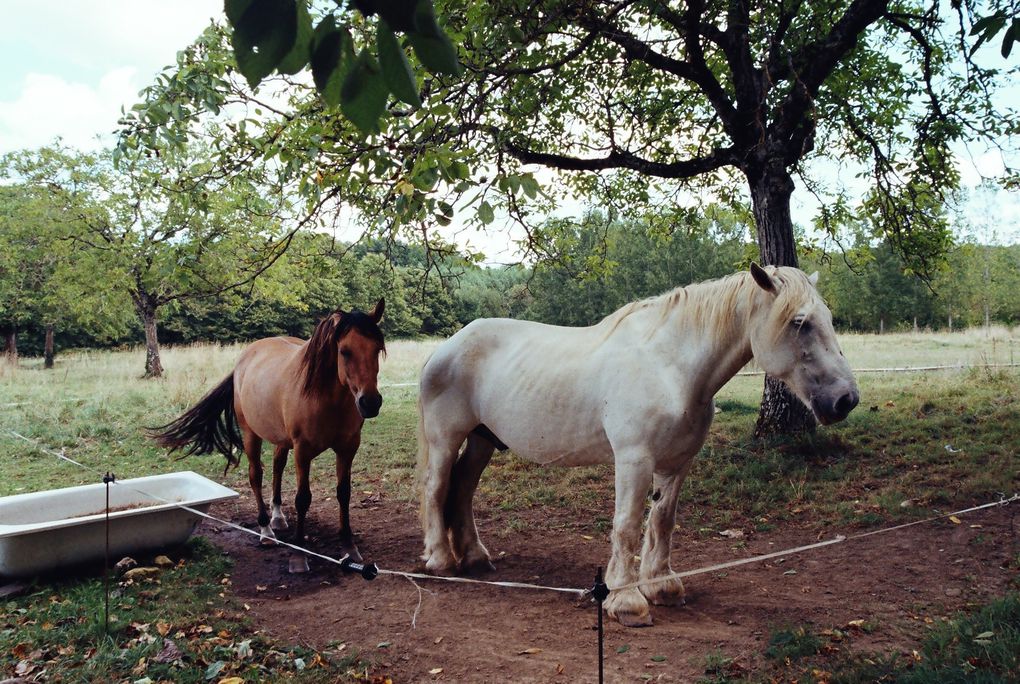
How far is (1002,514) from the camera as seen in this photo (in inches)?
172

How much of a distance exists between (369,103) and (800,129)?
656 cm

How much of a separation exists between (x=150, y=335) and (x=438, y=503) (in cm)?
846

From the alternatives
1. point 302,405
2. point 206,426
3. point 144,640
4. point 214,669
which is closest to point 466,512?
point 302,405

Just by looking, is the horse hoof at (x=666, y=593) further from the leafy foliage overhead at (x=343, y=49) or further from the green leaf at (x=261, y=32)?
the green leaf at (x=261, y=32)

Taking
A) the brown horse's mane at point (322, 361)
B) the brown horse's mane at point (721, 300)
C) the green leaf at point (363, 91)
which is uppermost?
the green leaf at point (363, 91)

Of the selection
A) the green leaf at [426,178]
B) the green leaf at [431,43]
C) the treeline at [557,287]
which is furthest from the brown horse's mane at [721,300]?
the green leaf at [431,43]

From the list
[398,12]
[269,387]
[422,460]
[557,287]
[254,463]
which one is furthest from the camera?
[557,287]

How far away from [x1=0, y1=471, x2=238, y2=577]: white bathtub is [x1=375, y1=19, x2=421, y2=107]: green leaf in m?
4.04

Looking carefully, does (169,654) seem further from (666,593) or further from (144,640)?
(666,593)

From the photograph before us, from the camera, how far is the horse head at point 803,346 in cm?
281

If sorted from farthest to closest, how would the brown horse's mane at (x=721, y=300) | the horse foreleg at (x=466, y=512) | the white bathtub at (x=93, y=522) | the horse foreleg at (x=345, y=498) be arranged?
the horse foreleg at (x=345, y=498), the horse foreleg at (x=466, y=512), the white bathtub at (x=93, y=522), the brown horse's mane at (x=721, y=300)

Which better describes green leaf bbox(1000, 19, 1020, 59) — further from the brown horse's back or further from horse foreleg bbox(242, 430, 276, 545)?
horse foreleg bbox(242, 430, 276, 545)

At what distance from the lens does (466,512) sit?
4148 mm

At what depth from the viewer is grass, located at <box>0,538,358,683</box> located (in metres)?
2.73
